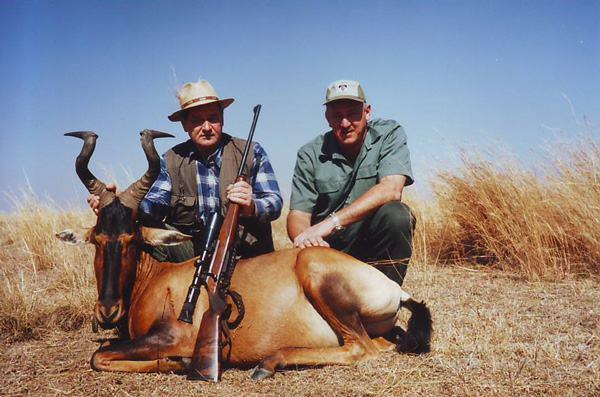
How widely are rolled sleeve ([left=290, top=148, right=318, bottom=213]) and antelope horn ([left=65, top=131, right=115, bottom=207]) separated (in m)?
1.91

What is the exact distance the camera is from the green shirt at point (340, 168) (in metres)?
5.46

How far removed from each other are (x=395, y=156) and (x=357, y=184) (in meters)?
0.48

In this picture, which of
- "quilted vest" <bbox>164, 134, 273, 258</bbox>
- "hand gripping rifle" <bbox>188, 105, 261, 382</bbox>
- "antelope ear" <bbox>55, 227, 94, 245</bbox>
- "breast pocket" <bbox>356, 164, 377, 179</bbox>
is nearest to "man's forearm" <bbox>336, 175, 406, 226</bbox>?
"breast pocket" <bbox>356, 164, 377, 179</bbox>

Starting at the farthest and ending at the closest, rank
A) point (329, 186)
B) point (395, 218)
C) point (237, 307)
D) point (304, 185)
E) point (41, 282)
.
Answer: point (41, 282)
point (304, 185)
point (329, 186)
point (395, 218)
point (237, 307)

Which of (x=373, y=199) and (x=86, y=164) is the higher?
(x=86, y=164)

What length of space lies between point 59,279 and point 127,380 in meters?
3.49

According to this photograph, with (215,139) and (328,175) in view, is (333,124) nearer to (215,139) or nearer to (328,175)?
(328,175)

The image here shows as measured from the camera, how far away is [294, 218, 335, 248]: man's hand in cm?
467

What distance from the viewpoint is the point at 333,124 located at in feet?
18.3

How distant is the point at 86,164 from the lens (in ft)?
14.6

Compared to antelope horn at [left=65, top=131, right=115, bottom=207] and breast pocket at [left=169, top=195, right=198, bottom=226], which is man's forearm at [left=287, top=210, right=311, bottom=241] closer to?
breast pocket at [left=169, top=195, right=198, bottom=226]

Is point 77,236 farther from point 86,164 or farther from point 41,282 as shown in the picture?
point 41,282

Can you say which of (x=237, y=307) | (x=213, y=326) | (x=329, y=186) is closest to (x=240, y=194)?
(x=237, y=307)

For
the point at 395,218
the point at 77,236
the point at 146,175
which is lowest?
the point at 77,236
